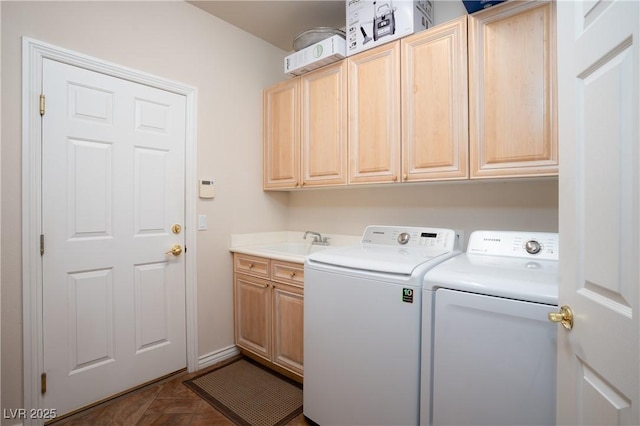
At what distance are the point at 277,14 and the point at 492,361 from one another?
251 cm

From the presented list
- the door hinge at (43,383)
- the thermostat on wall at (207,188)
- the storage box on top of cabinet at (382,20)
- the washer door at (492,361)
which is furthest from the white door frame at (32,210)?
the washer door at (492,361)

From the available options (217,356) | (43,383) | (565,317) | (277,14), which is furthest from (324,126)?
(43,383)

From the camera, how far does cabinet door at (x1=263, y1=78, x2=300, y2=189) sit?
2424mm

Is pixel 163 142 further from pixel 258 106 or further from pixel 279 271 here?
pixel 279 271

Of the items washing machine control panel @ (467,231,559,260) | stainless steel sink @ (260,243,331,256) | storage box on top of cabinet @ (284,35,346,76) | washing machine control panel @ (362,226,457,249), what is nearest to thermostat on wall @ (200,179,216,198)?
stainless steel sink @ (260,243,331,256)

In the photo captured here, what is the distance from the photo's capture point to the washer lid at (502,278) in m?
1.07

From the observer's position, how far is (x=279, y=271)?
211 centimetres

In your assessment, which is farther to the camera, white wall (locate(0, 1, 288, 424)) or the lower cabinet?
the lower cabinet

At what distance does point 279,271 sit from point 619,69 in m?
1.85

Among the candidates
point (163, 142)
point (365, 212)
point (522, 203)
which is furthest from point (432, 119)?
point (163, 142)

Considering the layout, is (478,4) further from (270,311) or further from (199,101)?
(270,311)

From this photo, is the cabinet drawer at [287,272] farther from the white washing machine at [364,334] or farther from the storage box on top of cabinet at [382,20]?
the storage box on top of cabinet at [382,20]

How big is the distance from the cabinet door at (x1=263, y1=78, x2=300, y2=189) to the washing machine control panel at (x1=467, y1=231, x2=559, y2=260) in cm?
132

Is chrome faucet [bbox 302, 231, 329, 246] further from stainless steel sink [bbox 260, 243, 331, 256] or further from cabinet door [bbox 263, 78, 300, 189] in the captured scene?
cabinet door [bbox 263, 78, 300, 189]
